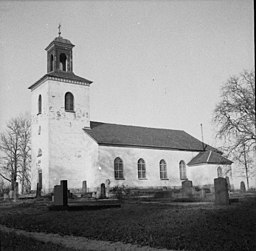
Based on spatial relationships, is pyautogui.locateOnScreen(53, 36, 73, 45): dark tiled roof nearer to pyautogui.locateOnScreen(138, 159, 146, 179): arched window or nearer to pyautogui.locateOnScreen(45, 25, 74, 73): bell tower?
→ pyautogui.locateOnScreen(45, 25, 74, 73): bell tower

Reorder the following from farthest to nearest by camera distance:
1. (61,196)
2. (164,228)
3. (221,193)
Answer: (61,196) → (221,193) → (164,228)

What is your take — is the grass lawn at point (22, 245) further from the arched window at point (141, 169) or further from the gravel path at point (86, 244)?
the arched window at point (141, 169)

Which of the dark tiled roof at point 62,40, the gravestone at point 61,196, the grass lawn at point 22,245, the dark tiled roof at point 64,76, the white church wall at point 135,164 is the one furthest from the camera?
the dark tiled roof at point 62,40

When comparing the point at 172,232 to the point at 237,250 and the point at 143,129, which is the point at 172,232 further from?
the point at 143,129

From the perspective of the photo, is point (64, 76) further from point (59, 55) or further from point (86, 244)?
point (86, 244)

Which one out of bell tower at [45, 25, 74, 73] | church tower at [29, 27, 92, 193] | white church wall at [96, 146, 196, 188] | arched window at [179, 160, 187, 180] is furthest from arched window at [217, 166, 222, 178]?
bell tower at [45, 25, 74, 73]

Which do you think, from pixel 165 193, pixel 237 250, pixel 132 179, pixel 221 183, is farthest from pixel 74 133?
pixel 237 250

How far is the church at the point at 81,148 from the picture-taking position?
3466cm

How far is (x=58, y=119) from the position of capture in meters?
35.4

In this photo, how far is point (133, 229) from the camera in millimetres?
9172

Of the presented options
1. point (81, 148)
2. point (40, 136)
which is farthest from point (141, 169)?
point (40, 136)

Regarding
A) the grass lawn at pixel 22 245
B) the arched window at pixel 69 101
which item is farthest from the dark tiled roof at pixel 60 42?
the grass lawn at pixel 22 245

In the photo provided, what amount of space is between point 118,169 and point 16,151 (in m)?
16.3

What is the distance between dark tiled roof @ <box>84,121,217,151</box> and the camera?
121ft
